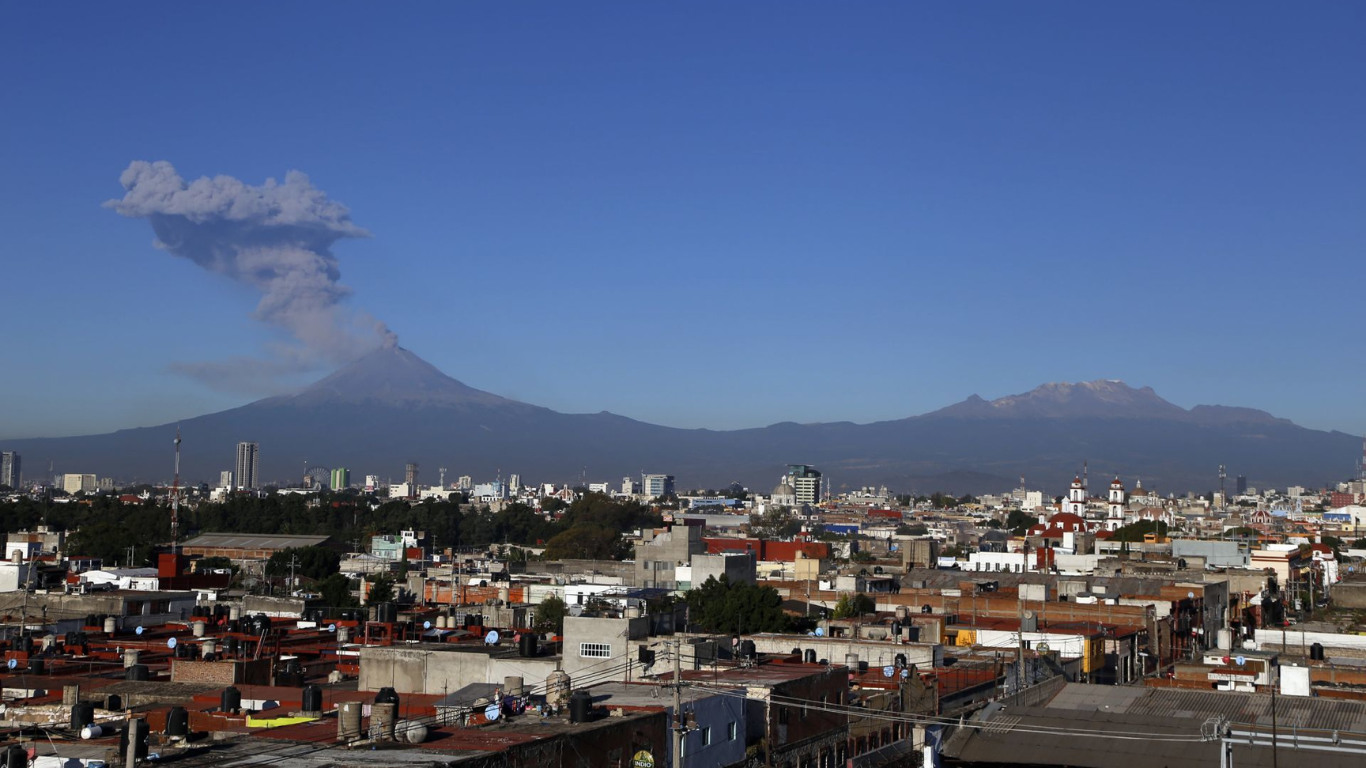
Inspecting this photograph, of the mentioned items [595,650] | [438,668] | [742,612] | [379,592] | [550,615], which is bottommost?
[550,615]

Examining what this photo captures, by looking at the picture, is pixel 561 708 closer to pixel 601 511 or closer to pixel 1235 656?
pixel 1235 656

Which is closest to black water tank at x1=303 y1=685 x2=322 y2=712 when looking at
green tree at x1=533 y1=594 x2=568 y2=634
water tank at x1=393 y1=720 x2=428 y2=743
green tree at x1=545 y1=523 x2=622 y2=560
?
water tank at x1=393 y1=720 x2=428 y2=743

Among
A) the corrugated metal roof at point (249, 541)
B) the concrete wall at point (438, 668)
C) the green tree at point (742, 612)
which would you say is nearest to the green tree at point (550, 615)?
the green tree at point (742, 612)

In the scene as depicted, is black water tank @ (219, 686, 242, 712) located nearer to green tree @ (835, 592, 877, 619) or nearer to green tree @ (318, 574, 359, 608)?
green tree @ (835, 592, 877, 619)

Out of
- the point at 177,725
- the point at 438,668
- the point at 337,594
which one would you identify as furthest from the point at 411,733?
the point at 337,594

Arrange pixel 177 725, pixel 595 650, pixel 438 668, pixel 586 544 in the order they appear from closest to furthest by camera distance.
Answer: pixel 177 725 → pixel 438 668 → pixel 595 650 → pixel 586 544

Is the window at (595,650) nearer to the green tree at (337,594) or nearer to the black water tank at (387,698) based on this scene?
the black water tank at (387,698)

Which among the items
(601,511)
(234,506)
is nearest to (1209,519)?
(601,511)

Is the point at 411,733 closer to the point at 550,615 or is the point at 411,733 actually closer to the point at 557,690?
the point at 557,690
